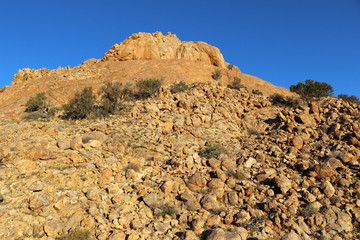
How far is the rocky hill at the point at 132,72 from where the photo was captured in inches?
1096

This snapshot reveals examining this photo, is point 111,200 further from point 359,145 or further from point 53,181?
point 359,145

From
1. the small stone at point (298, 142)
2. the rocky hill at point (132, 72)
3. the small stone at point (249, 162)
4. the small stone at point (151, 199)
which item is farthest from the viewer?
the rocky hill at point (132, 72)

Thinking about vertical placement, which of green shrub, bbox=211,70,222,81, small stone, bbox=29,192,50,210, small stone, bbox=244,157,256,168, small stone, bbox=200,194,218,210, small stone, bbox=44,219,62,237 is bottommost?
small stone, bbox=44,219,62,237

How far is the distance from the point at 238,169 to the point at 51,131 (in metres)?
11.1

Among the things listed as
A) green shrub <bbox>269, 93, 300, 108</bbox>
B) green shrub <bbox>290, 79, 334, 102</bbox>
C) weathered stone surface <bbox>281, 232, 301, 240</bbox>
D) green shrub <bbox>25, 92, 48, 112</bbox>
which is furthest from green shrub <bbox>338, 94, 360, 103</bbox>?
green shrub <bbox>25, 92, 48, 112</bbox>

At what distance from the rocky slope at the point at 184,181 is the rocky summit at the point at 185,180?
40 mm

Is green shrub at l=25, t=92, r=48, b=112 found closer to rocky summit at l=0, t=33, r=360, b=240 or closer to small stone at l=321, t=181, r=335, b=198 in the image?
rocky summit at l=0, t=33, r=360, b=240

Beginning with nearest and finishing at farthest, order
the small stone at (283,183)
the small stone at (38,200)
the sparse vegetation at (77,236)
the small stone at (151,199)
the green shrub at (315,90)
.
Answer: the sparse vegetation at (77,236), the small stone at (38,200), the small stone at (151,199), the small stone at (283,183), the green shrub at (315,90)

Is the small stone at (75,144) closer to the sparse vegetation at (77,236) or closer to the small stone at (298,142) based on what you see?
the sparse vegetation at (77,236)

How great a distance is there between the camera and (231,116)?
17297mm

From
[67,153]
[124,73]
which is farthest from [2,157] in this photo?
[124,73]

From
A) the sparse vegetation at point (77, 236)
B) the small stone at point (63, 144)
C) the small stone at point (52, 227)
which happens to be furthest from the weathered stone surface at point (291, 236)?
the small stone at point (63, 144)

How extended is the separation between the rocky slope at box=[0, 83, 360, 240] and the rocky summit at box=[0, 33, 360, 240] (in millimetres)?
40

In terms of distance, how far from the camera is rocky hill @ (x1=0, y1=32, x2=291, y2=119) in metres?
27.8
